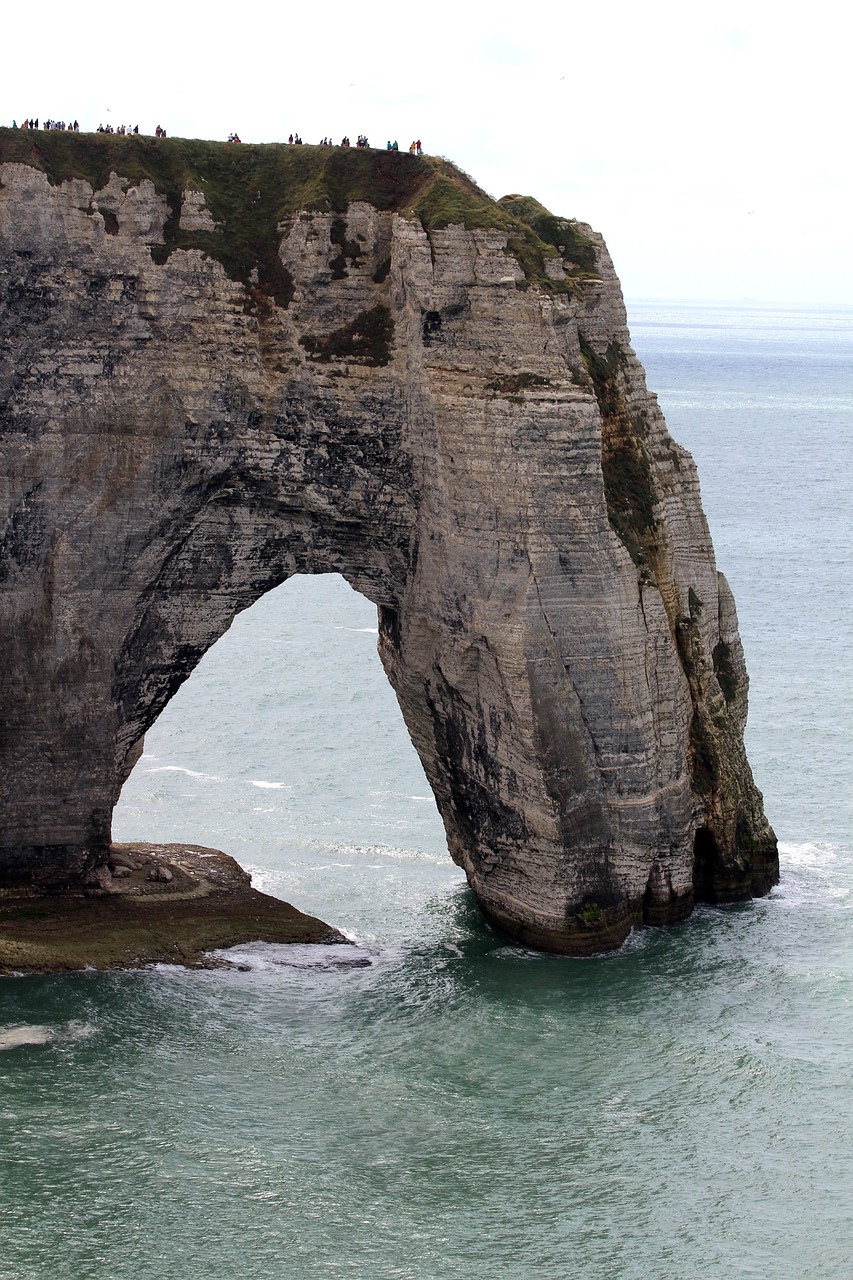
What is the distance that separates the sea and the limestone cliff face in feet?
12.8

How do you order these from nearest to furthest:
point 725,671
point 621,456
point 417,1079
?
point 417,1079, point 621,456, point 725,671

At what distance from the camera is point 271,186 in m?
52.1

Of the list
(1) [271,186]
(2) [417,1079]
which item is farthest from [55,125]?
(2) [417,1079]

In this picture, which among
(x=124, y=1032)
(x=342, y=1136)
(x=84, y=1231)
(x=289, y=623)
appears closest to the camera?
(x=84, y=1231)

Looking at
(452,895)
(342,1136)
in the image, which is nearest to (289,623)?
(452,895)

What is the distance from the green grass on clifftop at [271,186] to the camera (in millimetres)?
49594

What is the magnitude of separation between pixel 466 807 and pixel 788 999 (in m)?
10.9

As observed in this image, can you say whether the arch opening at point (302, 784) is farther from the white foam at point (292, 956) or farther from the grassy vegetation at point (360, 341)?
the grassy vegetation at point (360, 341)

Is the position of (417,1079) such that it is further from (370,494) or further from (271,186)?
(271,186)

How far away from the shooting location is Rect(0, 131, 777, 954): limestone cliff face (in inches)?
1937

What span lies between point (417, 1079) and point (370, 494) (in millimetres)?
16447

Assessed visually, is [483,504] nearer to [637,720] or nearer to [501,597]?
[501,597]

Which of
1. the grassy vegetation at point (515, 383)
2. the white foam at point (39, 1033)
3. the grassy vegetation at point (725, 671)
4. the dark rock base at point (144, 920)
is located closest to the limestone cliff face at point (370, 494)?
the grassy vegetation at point (515, 383)

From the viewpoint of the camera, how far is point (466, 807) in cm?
5350
